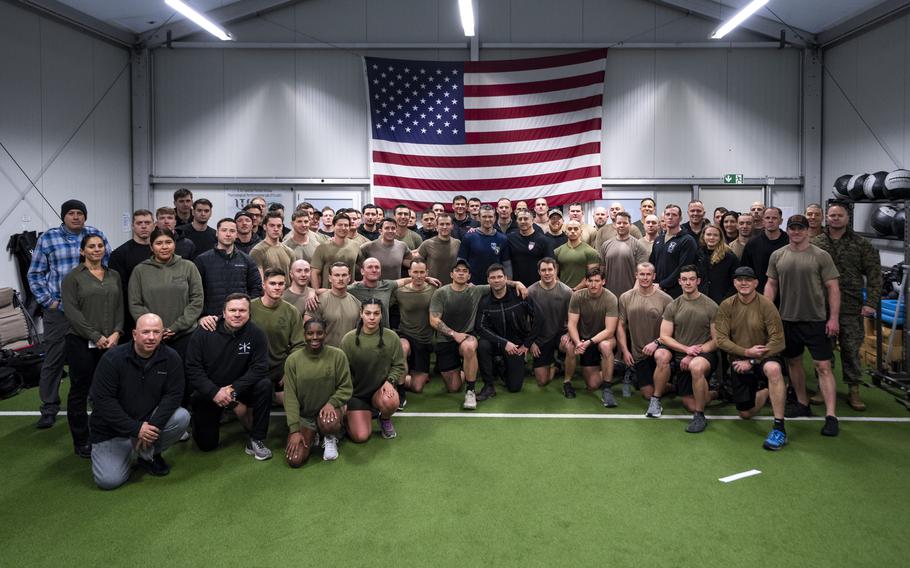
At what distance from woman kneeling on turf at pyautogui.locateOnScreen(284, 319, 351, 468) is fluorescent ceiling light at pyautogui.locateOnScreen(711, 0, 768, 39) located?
27.7 ft

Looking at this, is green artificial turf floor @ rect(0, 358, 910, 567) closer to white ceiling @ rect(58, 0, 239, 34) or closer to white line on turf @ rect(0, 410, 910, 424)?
white line on turf @ rect(0, 410, 910, 424)

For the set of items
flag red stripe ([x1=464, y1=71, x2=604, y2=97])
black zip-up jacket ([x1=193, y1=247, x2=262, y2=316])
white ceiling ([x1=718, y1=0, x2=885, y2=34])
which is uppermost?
white ceiling ([x1=718, y1=0, x2=885, y2=34])

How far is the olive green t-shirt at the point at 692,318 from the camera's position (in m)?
6.28

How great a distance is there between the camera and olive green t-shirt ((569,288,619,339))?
698cm

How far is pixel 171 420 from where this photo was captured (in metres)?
4.92

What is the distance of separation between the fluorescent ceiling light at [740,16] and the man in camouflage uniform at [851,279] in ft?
15.4

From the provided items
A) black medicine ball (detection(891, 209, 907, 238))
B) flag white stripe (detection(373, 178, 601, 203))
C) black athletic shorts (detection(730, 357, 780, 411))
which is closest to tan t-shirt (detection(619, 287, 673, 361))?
black athletic shorts (detection(730, 357, 780, 411))

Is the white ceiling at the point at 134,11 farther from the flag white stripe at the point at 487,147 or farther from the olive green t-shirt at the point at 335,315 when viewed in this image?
the olive green t-shirt at the point at 335,315

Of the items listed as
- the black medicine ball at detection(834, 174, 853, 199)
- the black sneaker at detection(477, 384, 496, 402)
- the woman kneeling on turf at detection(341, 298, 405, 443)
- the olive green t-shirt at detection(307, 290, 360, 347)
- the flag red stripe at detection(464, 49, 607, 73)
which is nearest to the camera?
the woman kneeling on turf at detection(341, 298, 405, 443)

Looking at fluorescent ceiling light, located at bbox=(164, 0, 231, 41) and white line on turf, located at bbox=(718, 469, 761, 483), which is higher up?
fluorescent ceiling light, located at bbox=(164, 0, 231, 41)

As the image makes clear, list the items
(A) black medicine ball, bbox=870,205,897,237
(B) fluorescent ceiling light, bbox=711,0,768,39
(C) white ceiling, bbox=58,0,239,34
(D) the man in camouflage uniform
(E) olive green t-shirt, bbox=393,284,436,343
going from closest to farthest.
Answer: (D) the man in camouflage uniform < (E) olive green t-shirt, bbox=393,284,436,343 < (A) black medicine ball, bbox=870,205,897,237 < (B) fluorescent ceiling light, bbox=711,0,768,39 < (C) white ceiling, bbox=58,0,239,34

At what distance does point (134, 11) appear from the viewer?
11516 mm

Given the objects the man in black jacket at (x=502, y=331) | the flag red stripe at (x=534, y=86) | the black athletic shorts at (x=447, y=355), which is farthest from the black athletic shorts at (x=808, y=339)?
the flag red stripe at (x=534, y=86)

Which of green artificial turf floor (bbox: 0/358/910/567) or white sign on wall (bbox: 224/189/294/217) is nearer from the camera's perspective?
green artificial turf floor (bbox: 0/358/910/567)
